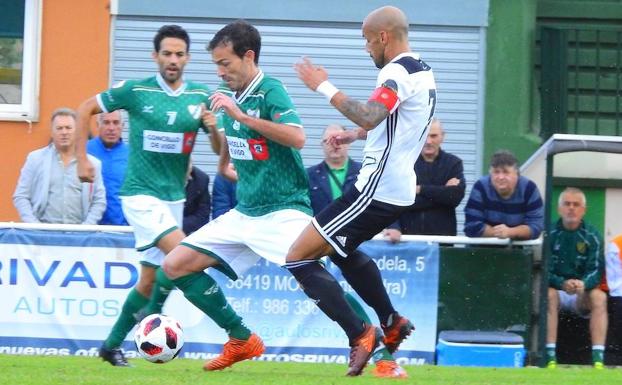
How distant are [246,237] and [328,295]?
2.49ft

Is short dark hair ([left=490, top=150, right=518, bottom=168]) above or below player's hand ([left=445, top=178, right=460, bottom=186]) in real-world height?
above

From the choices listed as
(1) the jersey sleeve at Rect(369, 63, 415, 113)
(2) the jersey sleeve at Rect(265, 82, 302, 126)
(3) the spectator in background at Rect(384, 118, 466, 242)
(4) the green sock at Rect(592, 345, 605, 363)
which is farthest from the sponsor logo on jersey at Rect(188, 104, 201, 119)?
(4) the green sock at Rect(592, 345, 605, 363)

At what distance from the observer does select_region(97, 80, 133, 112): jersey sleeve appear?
9914 millimetres

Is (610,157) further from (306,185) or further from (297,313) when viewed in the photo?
(306,185)

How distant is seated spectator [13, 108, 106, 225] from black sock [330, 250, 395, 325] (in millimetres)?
4314

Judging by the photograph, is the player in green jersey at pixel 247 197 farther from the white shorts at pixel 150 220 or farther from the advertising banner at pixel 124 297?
the advertising banner at pixel 124 297

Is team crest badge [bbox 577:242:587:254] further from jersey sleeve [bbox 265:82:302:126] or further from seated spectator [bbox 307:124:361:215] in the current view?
jersey sleeve [bbox 265:82:302:126]

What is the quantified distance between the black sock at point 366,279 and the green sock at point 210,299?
33.5 inches

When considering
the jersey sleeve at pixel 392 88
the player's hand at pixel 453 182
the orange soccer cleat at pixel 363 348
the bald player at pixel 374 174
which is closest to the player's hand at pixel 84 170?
the bald player at pixel 374 174

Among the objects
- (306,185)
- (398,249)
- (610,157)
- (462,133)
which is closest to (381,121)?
(306,185)

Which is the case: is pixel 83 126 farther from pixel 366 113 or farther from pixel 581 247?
pixel 581 247

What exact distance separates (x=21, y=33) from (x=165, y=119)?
6.42 metres

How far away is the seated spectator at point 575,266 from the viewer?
39.8ft

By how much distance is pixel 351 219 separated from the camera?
8.27 metres
